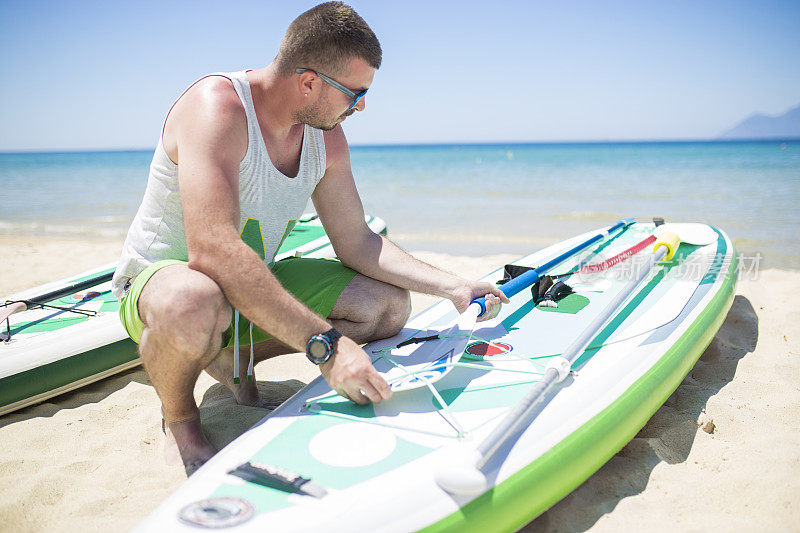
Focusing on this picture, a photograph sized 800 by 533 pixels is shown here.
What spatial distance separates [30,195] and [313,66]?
16.3 metres

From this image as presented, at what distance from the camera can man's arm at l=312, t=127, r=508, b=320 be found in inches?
97.7

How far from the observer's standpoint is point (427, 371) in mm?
2117

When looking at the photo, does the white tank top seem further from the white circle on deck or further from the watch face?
the white circle on deck

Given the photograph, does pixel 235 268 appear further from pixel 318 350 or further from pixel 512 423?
pixel 512 423

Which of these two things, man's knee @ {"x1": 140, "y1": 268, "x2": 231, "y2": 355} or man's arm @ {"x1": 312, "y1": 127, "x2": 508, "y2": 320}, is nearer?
man's knee @ {"x1": 140, "y1": 268, "x2": 231, "y2": 355}

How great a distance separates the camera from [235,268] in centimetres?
178

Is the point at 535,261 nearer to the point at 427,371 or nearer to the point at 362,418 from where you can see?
the point at 427,371

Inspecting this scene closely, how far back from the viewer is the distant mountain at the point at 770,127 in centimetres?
9931

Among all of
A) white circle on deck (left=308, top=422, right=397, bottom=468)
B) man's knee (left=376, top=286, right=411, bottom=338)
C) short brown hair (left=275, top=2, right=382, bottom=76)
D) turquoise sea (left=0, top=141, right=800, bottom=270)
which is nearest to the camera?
white circle on deck (left=308, top=422, right=397, bottom=468)

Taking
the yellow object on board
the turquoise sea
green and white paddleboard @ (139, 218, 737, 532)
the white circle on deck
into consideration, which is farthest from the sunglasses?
the turquoise sea

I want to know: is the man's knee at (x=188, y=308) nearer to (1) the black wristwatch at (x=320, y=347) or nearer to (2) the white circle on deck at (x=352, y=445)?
(1) the black wristwatch at (x=320, y=347)

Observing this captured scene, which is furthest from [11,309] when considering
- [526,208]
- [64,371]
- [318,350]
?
[526,208]

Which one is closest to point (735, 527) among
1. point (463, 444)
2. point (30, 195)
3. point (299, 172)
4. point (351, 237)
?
point (463, 444)

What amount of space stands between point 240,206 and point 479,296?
1068 millimetres
